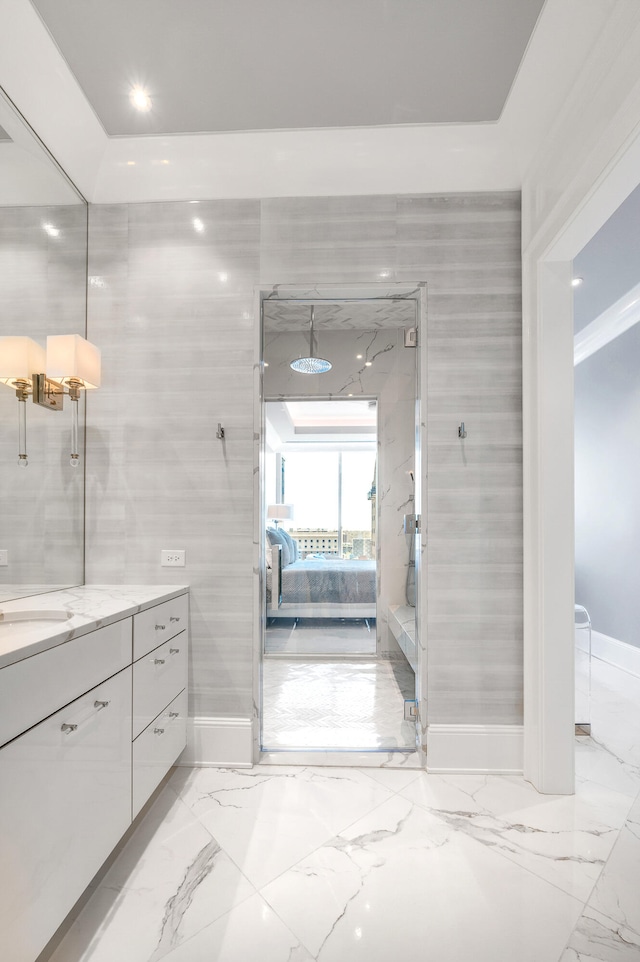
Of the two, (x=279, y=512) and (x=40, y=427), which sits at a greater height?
(x=40, y=427)

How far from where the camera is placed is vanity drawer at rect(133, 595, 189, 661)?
5.90 feet

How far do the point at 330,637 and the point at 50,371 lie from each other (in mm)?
1768

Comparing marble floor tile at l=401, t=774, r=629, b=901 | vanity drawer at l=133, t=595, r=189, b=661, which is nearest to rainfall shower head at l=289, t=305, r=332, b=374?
vanity drawer at l=133, t=595, r=189, b=661

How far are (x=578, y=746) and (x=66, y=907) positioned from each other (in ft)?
7.65

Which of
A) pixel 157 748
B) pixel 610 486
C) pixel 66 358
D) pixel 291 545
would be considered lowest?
pixel 157 748

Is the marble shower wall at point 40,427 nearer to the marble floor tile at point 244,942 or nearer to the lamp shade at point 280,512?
the lamp shade at point 280,512

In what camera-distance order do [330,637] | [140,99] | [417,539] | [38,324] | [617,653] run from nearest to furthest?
[38,324] → [140,99] → [417,539] → [330,637] → [617,653]

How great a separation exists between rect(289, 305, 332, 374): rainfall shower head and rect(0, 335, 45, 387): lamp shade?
1.12 meters

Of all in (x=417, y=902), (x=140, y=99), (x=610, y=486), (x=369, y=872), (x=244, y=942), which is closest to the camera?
(x=244, y=942)

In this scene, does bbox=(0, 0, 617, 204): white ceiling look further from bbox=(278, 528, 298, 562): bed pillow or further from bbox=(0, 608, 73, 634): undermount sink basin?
bbox=(0, 608, 73, 634): undermount sink basin

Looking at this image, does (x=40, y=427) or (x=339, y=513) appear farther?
(x=339, y=513)

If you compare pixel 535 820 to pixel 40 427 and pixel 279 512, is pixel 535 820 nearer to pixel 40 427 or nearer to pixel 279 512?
pixel 279 512

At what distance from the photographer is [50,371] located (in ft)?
6.62

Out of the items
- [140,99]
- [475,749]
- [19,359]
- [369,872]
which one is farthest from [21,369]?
[475,749]
